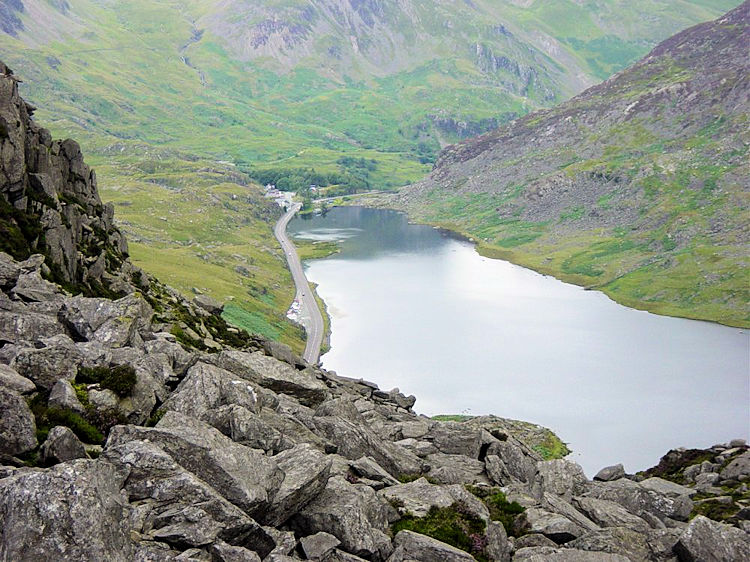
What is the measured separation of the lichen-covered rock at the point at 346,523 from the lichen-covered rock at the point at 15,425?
8611mm

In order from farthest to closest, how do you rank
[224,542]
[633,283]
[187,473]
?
[633,283] < [187,473] < [224,542]

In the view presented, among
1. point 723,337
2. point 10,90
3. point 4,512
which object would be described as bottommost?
point 723,337

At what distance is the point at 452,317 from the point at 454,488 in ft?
429

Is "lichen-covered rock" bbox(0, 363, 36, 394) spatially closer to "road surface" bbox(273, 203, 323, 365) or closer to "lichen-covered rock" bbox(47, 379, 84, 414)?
"lichen-covered rock" bbox(47, 379, 84, 414)

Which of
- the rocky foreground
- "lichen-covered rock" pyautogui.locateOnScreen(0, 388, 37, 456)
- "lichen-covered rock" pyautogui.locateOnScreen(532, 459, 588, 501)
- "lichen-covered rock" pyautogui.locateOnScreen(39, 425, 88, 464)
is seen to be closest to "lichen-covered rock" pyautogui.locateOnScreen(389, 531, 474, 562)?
the rocky foreground

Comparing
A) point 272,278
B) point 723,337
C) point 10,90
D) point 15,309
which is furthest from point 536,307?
point 15,309

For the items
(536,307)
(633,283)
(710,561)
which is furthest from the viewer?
(633,283)

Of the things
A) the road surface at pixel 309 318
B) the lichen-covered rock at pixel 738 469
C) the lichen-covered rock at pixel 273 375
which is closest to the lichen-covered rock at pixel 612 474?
the lichen-covered rock at pixel 738 469

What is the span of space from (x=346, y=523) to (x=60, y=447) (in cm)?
920

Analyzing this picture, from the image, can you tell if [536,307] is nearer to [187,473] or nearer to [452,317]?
[452,317]

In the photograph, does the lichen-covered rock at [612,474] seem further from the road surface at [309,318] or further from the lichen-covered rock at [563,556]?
the road surface at [309,318]

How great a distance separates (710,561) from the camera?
26.4 meters

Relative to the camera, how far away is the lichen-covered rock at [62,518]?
15.0 metres

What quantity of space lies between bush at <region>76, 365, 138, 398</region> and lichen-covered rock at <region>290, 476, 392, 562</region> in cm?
795
